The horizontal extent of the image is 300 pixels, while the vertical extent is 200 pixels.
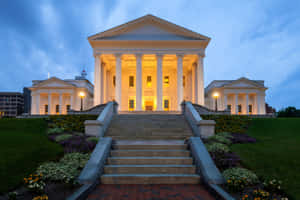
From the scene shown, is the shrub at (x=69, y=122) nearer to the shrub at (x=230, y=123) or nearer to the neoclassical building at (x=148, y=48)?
the shrub at (x=230, y=123)

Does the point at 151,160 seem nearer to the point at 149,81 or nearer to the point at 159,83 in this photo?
the point at 159,83

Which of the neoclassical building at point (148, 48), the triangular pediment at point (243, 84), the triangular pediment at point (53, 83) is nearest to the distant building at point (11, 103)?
the triangular pediment at point (53, 83)

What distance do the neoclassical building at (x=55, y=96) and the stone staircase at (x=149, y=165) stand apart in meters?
39.2

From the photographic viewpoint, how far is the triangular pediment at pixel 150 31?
2960 centimetres

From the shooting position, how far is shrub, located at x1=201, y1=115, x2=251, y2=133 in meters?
13.3

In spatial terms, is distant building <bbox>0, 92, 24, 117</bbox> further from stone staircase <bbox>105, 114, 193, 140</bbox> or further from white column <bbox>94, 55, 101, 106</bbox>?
stone staircase <bbox>105, 114, 193, 140</bbox>

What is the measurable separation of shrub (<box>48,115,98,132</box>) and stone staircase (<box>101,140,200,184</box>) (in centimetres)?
498

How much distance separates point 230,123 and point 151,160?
9134 millimetres

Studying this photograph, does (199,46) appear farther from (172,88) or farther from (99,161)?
(99,161)

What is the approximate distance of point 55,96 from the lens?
4750cm

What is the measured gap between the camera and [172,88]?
121 ft

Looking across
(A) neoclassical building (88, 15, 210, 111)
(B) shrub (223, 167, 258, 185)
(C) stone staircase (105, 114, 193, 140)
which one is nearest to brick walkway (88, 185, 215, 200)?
(B) shrub (223, 167, 258, 185)

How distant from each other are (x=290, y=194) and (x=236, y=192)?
1364 mm

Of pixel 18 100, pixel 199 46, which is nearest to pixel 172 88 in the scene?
pixel 199 46
